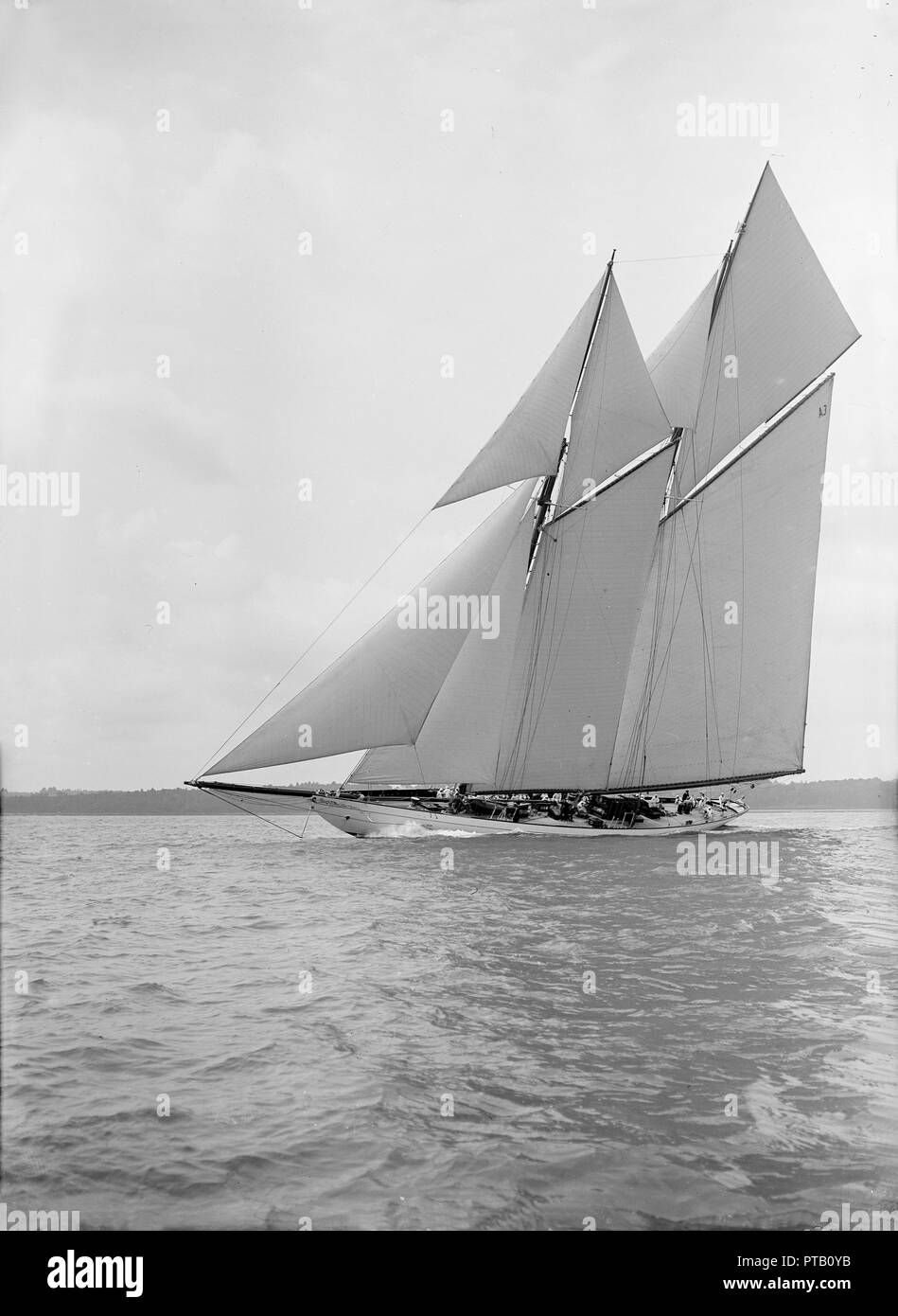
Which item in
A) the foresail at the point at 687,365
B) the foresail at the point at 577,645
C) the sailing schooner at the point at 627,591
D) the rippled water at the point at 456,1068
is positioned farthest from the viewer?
the foresail at the point at 687,365

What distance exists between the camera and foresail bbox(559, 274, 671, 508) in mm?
38812

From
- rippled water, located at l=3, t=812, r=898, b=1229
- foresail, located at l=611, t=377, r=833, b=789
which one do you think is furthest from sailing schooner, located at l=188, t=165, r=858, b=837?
rippled water, located at l=3, t=812, r=898, b=1229

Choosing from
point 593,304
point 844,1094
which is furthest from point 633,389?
point 844,1094

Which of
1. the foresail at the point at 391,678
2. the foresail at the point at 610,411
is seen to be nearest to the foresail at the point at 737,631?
the foresail at the point at 610,411

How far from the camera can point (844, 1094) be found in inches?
254

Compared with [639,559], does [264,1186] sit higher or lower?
lower

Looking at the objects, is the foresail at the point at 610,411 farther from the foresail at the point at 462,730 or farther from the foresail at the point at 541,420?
the foresail at the point at 462,730

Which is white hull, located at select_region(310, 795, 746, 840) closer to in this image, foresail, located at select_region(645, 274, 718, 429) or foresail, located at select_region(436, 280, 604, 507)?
foresail, located at select_region(436, 280, 604, 507)

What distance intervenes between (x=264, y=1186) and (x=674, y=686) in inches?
1411

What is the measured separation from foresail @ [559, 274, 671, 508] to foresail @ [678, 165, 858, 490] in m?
4.68

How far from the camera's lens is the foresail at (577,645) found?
3700 cm

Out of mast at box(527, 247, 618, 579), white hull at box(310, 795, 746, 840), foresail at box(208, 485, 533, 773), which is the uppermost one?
mast at box(527, 247, 618, 579)

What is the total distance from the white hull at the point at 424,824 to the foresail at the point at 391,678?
17.0ft
